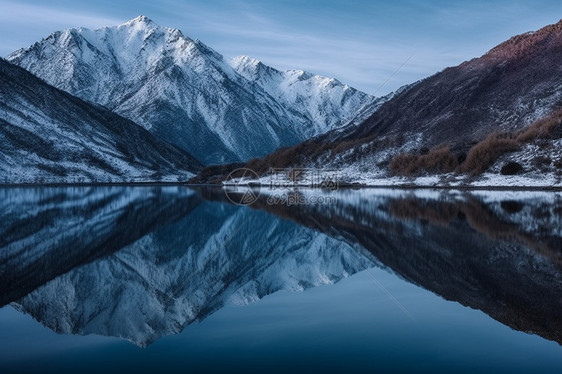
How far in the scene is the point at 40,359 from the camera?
330 inches

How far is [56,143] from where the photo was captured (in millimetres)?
158250

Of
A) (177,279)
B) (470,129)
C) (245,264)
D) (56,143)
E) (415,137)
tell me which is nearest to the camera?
(177,279)

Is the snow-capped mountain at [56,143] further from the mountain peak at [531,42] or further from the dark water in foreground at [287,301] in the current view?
the dark water in foreground at [287,301]

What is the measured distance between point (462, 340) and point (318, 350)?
92.6 inches

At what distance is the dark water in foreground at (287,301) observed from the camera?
8.38 meters

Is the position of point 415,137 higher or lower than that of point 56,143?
lower

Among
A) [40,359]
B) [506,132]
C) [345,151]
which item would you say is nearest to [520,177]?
[506,132]

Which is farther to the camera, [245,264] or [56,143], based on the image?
[56,143]

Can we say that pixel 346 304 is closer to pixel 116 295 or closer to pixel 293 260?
pixel 116 295

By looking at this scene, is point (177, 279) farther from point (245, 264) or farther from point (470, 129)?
point (470, 129)

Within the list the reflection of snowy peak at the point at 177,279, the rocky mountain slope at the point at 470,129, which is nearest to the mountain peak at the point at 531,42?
the rocky mountain slope at the point at 470,129

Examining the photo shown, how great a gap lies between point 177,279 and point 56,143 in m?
156

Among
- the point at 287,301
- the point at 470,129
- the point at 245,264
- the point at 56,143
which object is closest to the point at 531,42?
the point at 470,129

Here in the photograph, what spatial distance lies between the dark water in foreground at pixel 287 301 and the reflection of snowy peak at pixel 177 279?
0.18 ft
